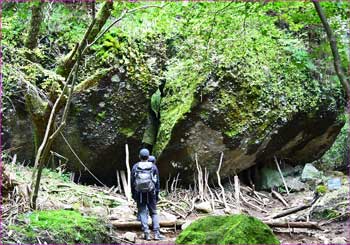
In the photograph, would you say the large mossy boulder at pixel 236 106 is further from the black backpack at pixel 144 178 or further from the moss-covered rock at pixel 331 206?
the black backpack at pixel 144 178

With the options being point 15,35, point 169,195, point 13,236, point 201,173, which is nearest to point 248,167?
point 201,173

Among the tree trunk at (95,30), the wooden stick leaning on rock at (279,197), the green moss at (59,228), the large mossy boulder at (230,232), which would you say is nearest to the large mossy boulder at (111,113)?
the tree trunk at (95,30)

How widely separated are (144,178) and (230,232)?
6.65 ft

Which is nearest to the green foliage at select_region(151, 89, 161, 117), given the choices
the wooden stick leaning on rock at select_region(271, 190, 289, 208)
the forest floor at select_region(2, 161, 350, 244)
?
the forest floor at select_region(2, 161, 350, 244)

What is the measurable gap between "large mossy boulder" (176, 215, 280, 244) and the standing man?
150 centimetres

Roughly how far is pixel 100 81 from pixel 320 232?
4.98 m

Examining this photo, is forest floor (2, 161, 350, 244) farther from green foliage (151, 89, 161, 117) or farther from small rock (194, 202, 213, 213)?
green foliage (151, 89, 161, 117)

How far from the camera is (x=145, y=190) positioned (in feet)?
19.0

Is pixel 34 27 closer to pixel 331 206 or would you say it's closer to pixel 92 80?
pixel 92 80

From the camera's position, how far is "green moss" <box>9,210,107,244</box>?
4.09 metres

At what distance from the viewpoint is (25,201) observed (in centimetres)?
488

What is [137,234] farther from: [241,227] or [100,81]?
[100,81]

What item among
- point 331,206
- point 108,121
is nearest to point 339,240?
point 331,206

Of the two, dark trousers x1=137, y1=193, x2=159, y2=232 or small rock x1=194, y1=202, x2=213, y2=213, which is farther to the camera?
small rock x1=194, y1=202, x2=213, y2=213
